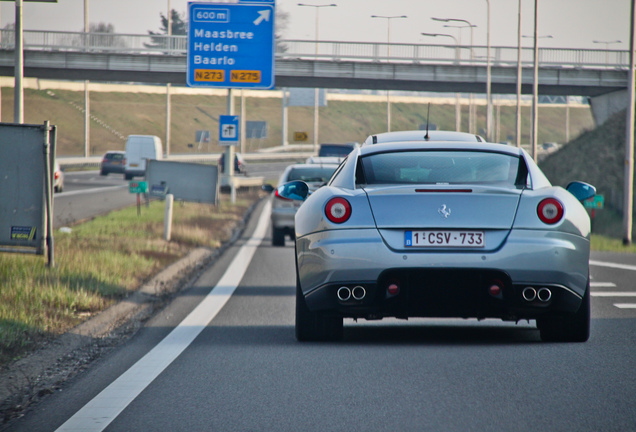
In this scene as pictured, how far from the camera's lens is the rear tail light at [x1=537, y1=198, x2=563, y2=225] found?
22.6 ft

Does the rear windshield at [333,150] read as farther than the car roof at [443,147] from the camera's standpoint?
Yes

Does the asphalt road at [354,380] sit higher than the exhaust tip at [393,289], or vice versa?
the exhaust tip at [393,289]

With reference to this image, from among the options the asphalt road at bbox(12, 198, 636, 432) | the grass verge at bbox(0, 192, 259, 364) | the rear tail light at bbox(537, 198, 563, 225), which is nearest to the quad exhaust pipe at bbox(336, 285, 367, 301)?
the asphalt road at bbox(12, 198, 636, 432)

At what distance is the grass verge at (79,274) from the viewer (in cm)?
799

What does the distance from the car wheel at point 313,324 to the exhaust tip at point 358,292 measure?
55cm

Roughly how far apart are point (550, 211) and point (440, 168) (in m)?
0.94

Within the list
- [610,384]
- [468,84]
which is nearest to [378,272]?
[610,384]

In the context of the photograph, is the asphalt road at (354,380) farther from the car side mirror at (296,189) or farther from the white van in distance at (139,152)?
the white van in distance at (139,152)

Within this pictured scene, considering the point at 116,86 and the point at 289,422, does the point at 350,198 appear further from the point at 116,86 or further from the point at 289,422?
the point at 116,86

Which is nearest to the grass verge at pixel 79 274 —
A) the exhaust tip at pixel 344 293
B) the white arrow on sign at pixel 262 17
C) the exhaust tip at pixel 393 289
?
the exhaust tip at pixel 344 293

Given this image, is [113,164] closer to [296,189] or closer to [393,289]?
[296,189]

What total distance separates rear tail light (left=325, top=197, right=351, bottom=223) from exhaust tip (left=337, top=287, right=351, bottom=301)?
46 cm

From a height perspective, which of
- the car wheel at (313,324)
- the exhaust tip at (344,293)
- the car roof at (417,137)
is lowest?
the car wheel at (313,324)

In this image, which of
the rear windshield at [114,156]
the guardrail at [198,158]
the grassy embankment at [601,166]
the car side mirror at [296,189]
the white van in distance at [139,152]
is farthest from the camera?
the guardrail at [198,158]
